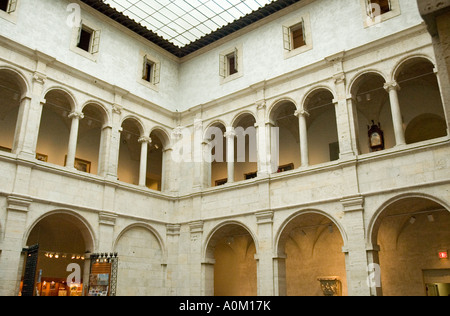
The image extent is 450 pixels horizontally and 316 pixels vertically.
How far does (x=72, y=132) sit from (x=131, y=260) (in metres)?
4.81

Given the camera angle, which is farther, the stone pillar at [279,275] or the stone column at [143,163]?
the stone column at [143,163]

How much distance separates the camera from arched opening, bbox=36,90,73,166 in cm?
1603

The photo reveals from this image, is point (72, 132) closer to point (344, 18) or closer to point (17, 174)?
point (17, 174)

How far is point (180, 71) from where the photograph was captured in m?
18.8

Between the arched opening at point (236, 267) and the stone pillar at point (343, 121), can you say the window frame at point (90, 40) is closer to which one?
the stone pillar at point (343, 121)

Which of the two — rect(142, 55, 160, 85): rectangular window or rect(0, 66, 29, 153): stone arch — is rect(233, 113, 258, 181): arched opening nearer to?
rect(142, 55, 160, 85): rectangular window

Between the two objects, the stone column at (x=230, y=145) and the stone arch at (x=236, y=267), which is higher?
the stone column at (x=230, y=145)

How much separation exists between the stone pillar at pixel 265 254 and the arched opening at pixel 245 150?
4191mm

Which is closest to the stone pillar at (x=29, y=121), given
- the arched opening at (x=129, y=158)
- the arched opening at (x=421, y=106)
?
the arched opening at (x=129, y=158)

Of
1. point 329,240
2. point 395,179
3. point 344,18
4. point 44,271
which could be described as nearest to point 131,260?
point 44,271

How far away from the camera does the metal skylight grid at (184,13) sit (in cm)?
1555

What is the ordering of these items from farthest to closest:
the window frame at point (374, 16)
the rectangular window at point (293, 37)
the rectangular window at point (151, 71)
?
the rectangular window at point (151, 71), the rectangular window at point (293, 37), the window frame at point (374, 16)

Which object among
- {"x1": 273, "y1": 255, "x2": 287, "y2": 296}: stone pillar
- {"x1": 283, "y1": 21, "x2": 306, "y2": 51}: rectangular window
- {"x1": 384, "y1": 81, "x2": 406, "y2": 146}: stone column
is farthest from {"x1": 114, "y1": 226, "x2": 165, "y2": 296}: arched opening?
{"x1": 384, "y1": 81, "x2": 406, "y2": 146}: stone column
